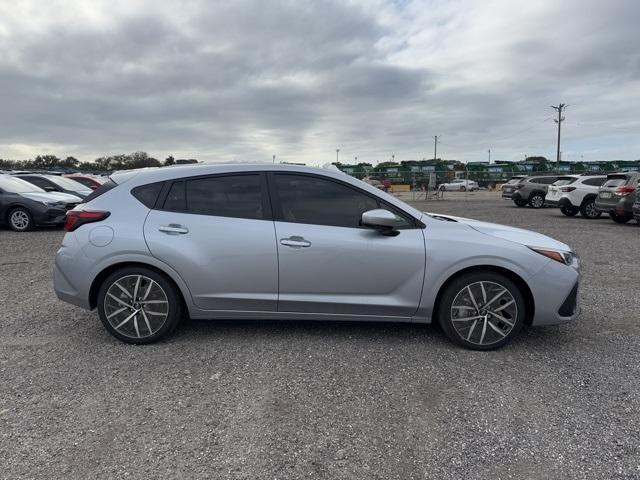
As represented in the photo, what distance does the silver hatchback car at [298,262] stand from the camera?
3.67m

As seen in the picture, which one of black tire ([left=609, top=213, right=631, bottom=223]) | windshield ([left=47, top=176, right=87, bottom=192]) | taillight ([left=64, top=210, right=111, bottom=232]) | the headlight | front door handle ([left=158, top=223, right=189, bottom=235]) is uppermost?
windshield ([left=47, top=176, right=87, bottom=192])

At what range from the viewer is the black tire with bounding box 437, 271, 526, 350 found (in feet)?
12.0

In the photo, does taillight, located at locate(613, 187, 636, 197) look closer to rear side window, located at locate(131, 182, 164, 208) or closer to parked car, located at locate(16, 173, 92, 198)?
rear side window, located at locate(131, 182, 164, 208)

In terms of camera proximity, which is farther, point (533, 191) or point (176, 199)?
point (533, 191)

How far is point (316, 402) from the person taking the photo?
2955 mm

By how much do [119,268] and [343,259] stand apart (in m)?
1.92

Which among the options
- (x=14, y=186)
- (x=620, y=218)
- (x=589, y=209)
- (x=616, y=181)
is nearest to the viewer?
(x=14, y=186)

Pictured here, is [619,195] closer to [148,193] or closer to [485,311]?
[485,311]

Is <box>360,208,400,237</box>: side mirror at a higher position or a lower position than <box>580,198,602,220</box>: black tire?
higher

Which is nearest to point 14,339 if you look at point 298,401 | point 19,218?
point 298,401

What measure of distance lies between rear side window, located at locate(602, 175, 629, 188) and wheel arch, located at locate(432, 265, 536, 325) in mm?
11961

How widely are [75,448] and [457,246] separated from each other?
2.96 meters

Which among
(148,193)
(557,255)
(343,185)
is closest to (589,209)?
(557,255)

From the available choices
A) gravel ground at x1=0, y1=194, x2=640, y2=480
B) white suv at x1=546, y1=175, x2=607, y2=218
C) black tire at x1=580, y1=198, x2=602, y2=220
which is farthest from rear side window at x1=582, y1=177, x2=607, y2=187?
gravel ground at x1=0, y1=194, x2=640, y2=480
